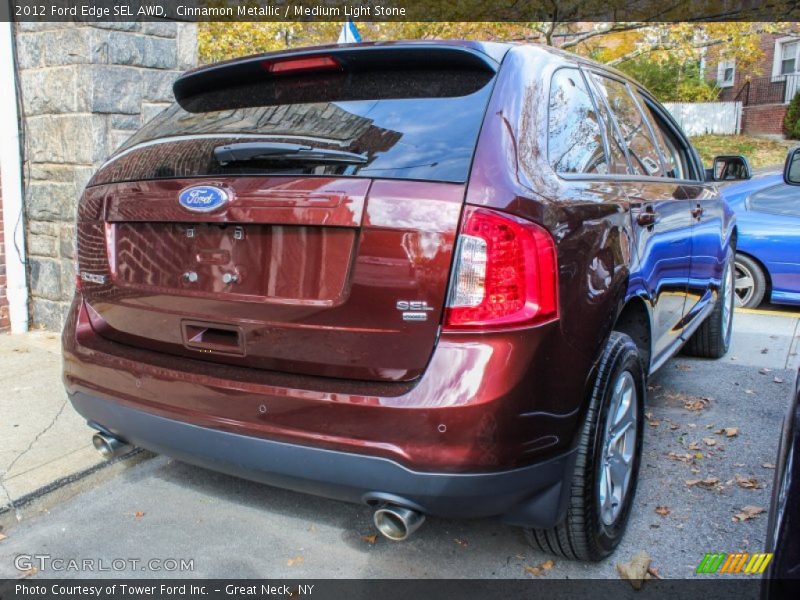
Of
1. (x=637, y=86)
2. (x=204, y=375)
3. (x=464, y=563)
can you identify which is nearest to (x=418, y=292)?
(x=204, y=375)

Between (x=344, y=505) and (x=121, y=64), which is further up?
(x=121, y=64)

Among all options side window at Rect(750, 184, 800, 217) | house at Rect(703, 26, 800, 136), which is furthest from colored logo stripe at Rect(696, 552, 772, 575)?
house at Rect(703, 26, 800, 136)

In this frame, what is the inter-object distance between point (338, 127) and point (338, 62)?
29cm

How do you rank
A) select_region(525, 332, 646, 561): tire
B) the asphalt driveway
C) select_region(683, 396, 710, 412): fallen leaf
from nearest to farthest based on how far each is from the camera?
select_region(525, 332, 646, 561): tire < the asphalt driveway < select_region(683, 396, 710, 412): fallen leaf

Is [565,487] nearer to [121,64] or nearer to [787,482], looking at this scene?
[787,482]

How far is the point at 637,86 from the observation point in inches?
160

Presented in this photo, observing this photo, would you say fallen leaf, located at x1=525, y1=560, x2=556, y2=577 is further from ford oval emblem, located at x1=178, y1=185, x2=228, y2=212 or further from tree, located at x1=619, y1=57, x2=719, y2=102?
tree, located at x1=619, y1=57, x2=719, y2=102

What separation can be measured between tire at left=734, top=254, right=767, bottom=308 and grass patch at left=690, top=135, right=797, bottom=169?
12.8m

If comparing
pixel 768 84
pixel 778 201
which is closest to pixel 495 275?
pixel 778 201

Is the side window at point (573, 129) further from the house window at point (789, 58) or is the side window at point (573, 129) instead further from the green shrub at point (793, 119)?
the house window at point (789, 58)

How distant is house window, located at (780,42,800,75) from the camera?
2478 cm

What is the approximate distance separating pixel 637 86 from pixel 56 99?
3810 millimetres

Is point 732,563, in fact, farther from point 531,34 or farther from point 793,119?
point 793,119

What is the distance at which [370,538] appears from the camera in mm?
3025
